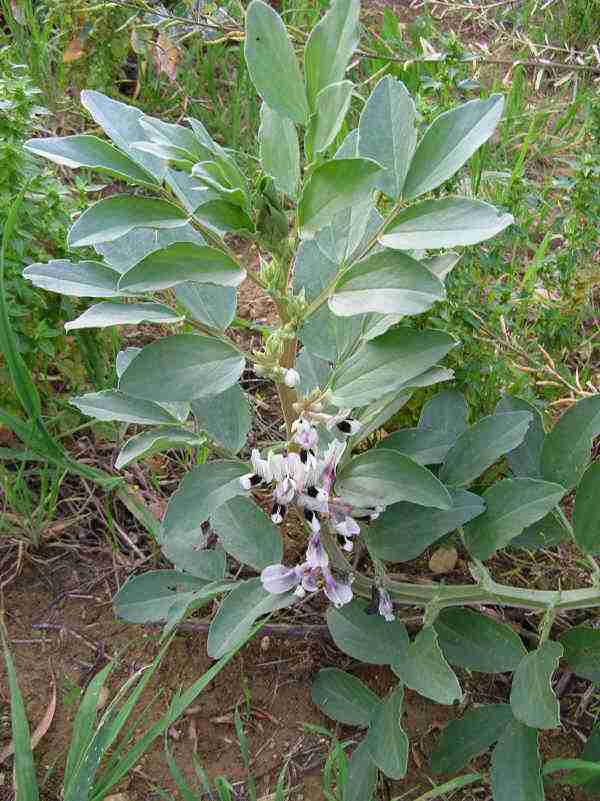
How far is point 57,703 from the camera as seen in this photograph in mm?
A: 1777

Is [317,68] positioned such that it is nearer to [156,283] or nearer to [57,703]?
[156,283]

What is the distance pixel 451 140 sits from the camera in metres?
1.21

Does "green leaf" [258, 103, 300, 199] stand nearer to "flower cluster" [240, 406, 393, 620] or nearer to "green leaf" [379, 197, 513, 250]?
"green leaf" [379, 197, 513, 250]

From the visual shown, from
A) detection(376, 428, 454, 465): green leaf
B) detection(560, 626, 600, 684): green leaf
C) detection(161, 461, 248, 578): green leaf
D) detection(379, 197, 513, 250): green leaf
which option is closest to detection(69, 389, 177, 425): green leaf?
detection(161, 461, 248, 578): green leaf

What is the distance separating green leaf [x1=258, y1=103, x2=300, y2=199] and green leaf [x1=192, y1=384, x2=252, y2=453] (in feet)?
1.49

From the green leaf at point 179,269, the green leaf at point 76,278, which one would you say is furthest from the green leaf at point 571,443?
the green leaf at point 76,278

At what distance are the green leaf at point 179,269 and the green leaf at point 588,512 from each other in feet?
2.39

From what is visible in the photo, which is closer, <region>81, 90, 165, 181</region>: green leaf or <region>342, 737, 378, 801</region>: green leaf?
<region>81, 90, 165, 181</region>: green leaf

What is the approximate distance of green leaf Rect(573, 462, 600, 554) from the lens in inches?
60.9

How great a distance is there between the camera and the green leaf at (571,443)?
1574 millimetres

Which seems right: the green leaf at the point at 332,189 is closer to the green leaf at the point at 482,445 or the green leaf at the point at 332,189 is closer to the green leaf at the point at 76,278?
the green leaf at the point at 76,278

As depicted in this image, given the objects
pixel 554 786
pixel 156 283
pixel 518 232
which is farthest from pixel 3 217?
pixel 554 786

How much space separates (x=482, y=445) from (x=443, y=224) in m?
0.53

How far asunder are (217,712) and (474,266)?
3.78 ft
